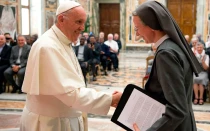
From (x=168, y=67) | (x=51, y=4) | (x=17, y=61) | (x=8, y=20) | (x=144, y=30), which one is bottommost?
(x=17, y=61)

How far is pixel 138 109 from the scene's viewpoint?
184cm

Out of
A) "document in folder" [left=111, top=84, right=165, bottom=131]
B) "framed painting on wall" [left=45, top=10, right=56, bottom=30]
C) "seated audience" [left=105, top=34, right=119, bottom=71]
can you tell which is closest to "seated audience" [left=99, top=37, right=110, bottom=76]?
"seated audience" [left=105, top=34, right=119, bottom=71]

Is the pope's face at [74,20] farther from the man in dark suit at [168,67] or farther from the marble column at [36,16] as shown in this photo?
the marble column at [36,16]

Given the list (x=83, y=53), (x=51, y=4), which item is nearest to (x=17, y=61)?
(x=83, y=53)

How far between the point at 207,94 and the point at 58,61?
5895 millimetres

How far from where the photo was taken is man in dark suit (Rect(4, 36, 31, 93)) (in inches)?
317

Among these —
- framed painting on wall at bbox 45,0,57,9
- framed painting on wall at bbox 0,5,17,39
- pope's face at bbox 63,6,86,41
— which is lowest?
pope's face at bbox 63,6,86,41

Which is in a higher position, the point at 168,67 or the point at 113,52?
the point at 168,67

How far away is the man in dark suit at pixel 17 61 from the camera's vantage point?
317 inches

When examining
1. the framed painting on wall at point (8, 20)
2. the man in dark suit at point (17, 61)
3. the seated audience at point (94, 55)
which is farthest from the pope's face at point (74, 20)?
the framed painting on wall at point (8, 20)

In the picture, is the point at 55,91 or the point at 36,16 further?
the point at 36,16

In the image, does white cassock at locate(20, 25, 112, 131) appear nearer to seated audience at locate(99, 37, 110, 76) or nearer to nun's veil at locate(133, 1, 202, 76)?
nun's veil at locate(133, 1, 202, 76)

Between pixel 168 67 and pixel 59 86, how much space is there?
0.81 m

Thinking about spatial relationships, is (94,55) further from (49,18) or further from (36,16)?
(49,18)
